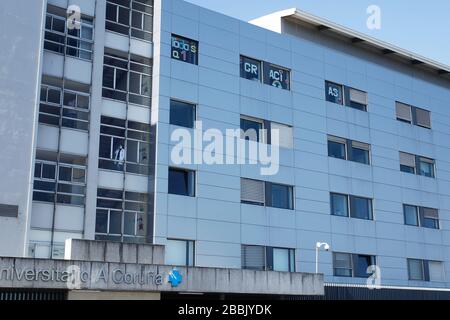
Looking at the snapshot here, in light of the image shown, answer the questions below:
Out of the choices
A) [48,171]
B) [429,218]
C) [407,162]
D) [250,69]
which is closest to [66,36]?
[48,171]

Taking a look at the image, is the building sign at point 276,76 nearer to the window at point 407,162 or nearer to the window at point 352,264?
the window at point 352,264

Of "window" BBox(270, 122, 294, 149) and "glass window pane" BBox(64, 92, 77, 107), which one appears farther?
"window" BBox(270, 122, 294, 149)

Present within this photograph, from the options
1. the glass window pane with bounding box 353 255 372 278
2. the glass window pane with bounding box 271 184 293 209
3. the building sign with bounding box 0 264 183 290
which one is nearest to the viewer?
the building sign with bounding box 0 264 183 290

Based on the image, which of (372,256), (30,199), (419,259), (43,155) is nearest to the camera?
(30,199)

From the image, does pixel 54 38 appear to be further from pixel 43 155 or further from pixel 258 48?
pixel 258 48

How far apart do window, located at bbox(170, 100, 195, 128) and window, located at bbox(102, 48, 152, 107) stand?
45.3 inches

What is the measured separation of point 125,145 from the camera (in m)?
25.2

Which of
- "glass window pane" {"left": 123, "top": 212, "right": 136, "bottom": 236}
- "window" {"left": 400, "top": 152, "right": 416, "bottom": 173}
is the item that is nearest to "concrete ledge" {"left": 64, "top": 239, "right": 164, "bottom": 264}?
"glass window pane" {"left": 123, "top": 212, "right": 136, "bottom": 236}

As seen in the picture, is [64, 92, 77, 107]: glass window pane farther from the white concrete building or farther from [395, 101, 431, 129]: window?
[395, 101, 431, 129]: window

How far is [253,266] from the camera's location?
86.3 ft

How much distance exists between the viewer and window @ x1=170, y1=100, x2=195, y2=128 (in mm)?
25656

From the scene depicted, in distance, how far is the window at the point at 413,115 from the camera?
34.9 m

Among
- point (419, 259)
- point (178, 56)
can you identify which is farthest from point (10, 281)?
point (419, 259)

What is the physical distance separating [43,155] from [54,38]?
4.87 meters
